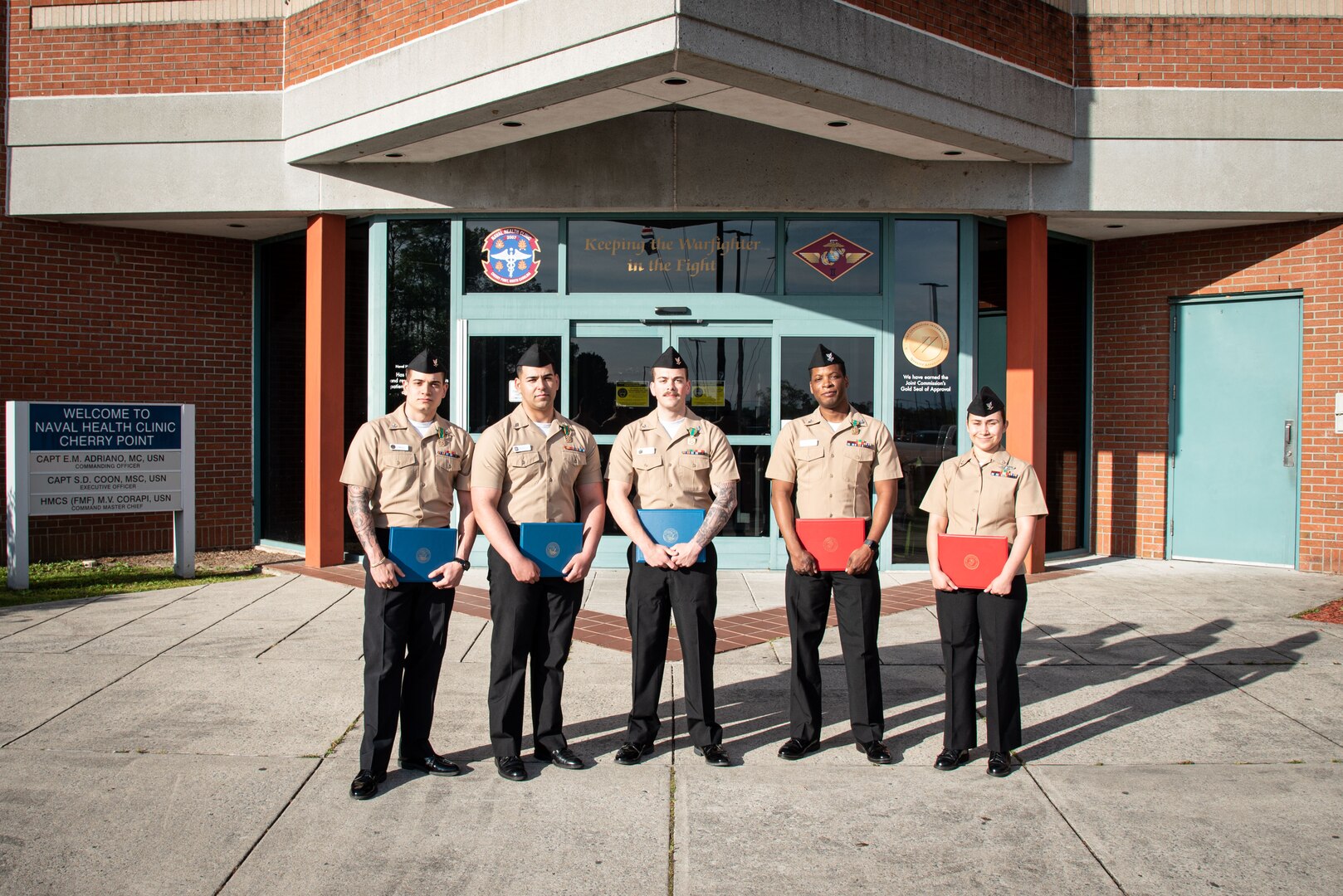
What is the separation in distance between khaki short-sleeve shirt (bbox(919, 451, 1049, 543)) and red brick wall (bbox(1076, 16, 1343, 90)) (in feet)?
20.9

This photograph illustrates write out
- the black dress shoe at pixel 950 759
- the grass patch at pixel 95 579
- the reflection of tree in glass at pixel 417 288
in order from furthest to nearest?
the reflection of tree in glass at pixel 417 288 < the grass patch at pixel 95 579 < the black dress shoe at pixel 950 759

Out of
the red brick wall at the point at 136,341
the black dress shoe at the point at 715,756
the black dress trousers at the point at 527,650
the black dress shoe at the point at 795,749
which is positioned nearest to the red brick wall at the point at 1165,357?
the black dress shoe at the point at 795,749

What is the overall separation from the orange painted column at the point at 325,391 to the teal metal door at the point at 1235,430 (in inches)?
331

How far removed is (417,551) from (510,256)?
600 cm

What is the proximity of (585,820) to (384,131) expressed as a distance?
6.37 metres

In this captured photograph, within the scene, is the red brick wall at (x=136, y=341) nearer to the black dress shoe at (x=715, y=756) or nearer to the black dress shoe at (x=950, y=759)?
the black dress shoe at (x=715, y=756)

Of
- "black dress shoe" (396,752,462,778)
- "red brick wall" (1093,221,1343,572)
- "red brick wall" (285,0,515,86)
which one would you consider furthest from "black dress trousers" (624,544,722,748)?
"red brick wall" (1093,221,1343,572)

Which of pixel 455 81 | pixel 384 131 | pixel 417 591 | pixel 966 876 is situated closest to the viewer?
pixel 966 876

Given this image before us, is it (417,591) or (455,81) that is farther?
(455,81)

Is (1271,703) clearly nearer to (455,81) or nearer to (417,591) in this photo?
(417,591)

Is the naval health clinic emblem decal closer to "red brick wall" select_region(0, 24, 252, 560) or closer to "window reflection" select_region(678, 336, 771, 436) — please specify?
"window reflection" select_region(678, 336, 771, 436)

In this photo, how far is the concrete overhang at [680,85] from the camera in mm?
6996

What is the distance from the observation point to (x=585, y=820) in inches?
157

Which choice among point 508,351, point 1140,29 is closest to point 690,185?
point 508,351
